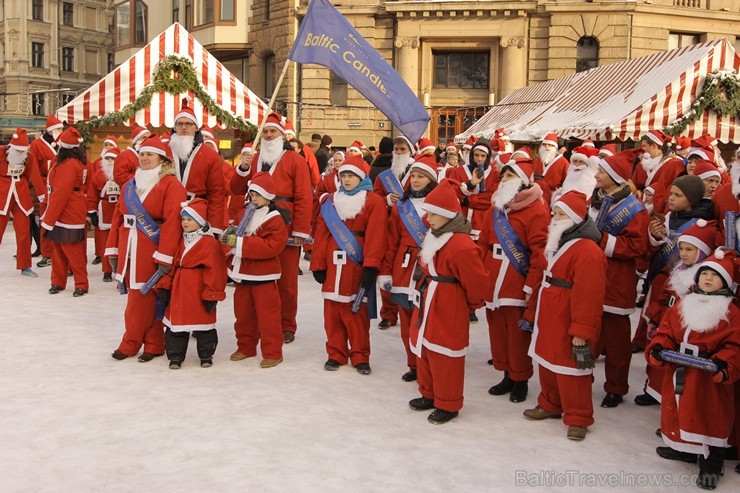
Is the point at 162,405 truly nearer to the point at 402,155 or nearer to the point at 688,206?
the point at 402,155

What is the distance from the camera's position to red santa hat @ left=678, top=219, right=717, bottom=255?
4672 millimetres

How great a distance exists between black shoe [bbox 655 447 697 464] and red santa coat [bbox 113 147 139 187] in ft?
24.0

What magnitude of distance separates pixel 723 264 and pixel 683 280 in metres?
0.29

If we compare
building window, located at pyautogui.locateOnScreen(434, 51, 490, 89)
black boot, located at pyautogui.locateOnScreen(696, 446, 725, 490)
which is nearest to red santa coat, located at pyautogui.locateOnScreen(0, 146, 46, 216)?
black boot, located at pyautogui.locateOnScreen(696, 446, 725, 490)

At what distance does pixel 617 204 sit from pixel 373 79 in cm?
349

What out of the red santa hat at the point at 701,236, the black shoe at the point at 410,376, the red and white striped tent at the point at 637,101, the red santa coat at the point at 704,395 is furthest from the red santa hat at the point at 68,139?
the red and white striped tent at the point at 637,101

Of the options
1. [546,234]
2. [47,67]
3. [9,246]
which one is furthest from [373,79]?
[47,67]

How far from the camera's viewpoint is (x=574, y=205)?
4.98 m

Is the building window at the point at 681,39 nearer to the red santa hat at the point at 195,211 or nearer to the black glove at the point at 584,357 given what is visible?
the red santa hat at the point at 195,211

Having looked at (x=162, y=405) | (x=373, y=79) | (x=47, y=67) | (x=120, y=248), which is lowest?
(x=162, y=405)

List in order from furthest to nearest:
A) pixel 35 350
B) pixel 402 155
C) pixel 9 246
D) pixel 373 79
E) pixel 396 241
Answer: pixel 9 246 < pixel 373 79 < pixel 402 155 < pixel 35 350 < pixel 396 241

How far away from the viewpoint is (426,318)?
205 inches

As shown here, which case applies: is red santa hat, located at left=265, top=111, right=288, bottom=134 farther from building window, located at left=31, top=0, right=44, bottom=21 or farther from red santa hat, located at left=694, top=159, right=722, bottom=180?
building window, located at left=31, top=0, right=44, bottom=21

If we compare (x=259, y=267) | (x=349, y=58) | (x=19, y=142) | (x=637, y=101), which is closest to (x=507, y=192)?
(x=259, y=267)
